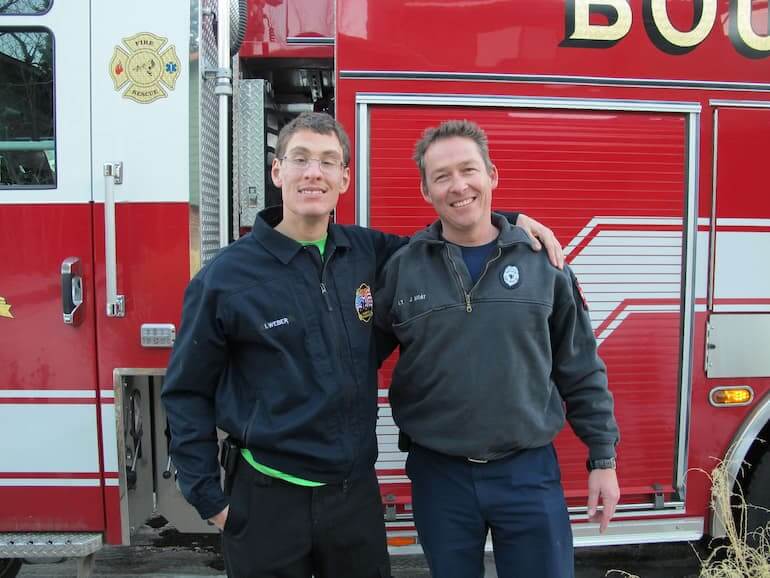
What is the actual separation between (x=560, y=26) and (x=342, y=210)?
1144mm

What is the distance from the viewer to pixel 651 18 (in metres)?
2.53

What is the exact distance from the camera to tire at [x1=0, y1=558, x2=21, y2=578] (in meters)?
2.91

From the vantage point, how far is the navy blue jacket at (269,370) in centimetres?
172

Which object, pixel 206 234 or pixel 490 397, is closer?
pixel 490 397

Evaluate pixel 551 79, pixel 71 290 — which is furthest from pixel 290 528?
pixel 551 79

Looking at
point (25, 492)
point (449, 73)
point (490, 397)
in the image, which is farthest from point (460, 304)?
point (25, 492)

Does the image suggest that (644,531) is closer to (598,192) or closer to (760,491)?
(760,491)

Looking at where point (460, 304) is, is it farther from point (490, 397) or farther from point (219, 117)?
point (219, 117)

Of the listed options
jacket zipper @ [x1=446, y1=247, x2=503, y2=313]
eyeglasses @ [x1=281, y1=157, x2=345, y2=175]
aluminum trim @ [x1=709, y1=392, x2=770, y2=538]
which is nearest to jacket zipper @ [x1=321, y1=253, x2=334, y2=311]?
eyeglasses @ [x1=281, y1=157, x2=345, y2=175]

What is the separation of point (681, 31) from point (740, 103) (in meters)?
0.39

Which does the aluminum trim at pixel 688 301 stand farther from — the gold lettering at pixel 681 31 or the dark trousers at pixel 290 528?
the dark trousers at pixel 290 528

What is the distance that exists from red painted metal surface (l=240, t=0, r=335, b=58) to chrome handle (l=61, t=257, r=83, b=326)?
123cm

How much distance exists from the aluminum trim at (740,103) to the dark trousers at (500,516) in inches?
66.5

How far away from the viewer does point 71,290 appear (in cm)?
243
